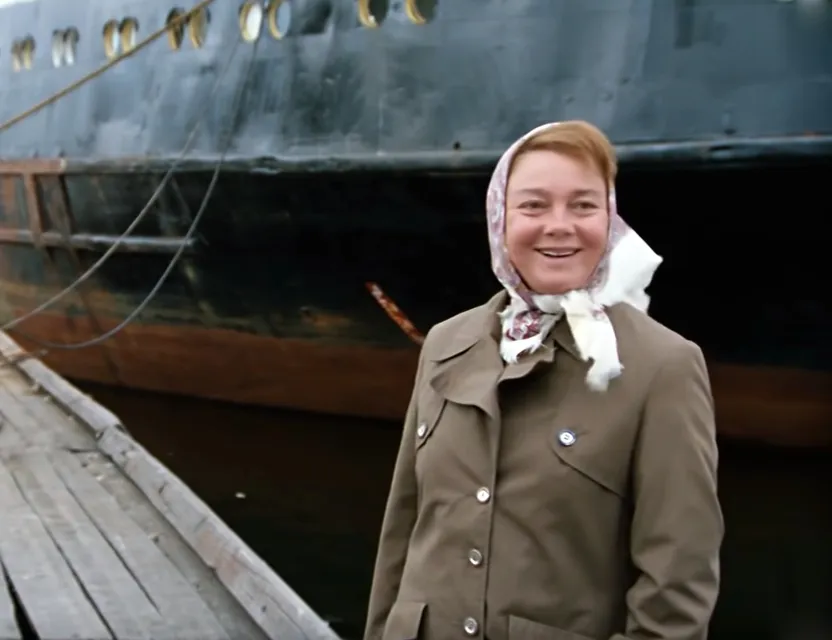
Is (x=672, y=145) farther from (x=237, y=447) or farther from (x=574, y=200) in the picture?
(x=237, y=447)

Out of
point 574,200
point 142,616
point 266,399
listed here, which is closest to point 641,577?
point 574,200

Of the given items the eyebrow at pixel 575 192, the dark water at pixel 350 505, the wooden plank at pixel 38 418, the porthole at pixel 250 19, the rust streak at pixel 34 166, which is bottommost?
the dark water at pixel 350 505

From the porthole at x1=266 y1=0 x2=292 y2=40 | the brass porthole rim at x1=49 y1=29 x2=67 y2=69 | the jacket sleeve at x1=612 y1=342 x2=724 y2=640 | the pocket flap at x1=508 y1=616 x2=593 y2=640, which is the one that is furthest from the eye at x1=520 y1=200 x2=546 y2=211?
the brass porthole rim at x1=49 y1=29 x2=67 y2=69

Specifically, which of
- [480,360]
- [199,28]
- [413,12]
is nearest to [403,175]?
[413,12]

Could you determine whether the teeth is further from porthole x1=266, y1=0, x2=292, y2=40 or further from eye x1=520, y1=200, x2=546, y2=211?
porthole x1=266, y1=0, x2=292, y2=40

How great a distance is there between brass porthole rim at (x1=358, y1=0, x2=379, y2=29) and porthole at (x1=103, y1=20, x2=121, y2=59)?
2.45 meters

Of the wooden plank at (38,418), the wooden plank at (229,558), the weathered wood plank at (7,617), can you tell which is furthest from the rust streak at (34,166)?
the weathered wood plank at (7,617)

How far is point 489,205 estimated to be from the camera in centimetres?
153

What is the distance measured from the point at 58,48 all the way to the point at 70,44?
222mm

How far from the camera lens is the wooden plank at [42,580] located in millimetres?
2598

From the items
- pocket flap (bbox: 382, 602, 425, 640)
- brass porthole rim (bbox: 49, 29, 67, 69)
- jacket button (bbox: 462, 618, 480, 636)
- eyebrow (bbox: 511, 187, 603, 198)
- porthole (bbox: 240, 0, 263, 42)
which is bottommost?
pocket flap (bbox: 382, 602, 425, 640)

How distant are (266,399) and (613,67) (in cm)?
334

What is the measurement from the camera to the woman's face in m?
1.44

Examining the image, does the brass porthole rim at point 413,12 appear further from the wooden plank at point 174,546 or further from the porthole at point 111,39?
the porthole at point 111,39
